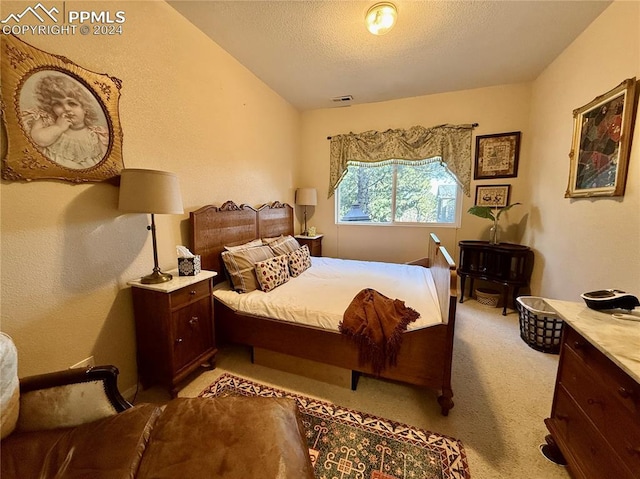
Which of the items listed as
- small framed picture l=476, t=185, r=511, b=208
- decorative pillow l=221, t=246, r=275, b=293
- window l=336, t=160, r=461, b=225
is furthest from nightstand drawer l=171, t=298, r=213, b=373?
small framed picture l=476, t=185, r=511, b=208

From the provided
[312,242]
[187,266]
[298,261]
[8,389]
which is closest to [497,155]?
[312,242]

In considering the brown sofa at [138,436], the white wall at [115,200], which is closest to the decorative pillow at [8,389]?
the brown sofa at [138,436]

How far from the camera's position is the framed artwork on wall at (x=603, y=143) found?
173 cm

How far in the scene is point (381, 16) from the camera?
1.89 metres

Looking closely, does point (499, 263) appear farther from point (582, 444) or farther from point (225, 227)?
point (225, 227)

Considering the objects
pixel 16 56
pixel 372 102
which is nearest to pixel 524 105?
pixel 372 102

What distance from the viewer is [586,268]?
209 centimetres

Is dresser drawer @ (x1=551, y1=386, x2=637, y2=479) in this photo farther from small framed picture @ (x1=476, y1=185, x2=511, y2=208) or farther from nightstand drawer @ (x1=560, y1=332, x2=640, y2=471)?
small framed picture @ (x1=476, y1=185, x2=511, y2=208)

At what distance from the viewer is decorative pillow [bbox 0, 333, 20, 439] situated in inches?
35.1

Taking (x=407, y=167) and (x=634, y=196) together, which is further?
(x=407, y=167)

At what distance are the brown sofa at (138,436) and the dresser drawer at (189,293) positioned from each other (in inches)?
23.0

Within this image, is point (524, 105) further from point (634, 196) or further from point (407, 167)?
point (634, 196)

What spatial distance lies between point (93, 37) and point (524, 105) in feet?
13.9

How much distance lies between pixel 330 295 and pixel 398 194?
2325 mm
